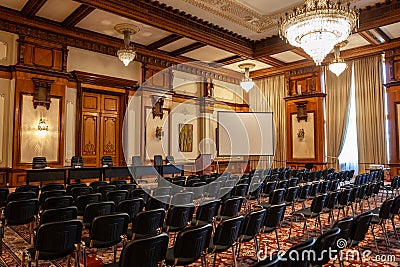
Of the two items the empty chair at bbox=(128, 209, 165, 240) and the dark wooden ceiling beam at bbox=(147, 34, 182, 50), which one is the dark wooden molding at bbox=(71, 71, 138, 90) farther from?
the empty chair at bbox=(128, 209, 165, 240)

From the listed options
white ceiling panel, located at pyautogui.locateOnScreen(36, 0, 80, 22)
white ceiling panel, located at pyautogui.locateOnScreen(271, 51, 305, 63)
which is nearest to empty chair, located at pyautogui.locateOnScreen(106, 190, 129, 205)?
white ceiling panel, located at pyautogui.locateOnScreen(36, 0, 80, 22)

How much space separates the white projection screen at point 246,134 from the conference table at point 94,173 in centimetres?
295

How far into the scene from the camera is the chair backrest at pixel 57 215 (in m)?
3.58

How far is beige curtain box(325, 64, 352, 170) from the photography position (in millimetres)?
13094

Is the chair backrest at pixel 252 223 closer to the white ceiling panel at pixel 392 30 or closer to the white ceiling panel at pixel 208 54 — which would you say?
the white ceiling panel at pixel 392 30

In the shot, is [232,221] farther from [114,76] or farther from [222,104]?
[222,104]

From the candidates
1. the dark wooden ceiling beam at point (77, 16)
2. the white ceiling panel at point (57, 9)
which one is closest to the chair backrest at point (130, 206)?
the dark wooden ceiling beam at point (77, 16)

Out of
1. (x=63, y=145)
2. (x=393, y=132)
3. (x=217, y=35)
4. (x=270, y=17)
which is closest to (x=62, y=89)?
(x=63, y=145)

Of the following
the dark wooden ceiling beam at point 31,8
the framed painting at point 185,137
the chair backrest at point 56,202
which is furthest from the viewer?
the framed painting at point 185,137

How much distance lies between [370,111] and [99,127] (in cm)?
1007

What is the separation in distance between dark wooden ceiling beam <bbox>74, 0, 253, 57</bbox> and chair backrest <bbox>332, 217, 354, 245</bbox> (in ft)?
24.2

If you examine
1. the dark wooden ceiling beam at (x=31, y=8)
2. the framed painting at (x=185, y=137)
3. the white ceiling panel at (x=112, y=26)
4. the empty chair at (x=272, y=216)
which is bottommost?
the empty chair at (x=272, y=216)

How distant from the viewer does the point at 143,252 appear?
254 cm

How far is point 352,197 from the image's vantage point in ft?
19.0
